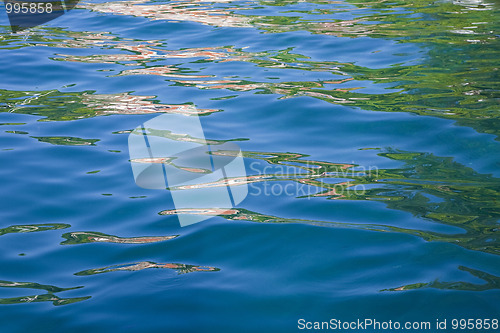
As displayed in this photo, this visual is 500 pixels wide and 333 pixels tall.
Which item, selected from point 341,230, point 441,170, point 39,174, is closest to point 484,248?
point 341,230

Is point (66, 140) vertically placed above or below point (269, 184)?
above

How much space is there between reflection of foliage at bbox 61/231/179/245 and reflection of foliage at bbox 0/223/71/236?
0.39 ft

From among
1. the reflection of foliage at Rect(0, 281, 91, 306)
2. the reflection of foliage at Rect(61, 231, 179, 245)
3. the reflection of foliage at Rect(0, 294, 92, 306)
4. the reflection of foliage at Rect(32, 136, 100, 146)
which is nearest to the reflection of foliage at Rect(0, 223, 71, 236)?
the reflection of foliage at Rect(61, 231, 179, 245)

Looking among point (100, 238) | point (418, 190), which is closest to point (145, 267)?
point (100, 238)

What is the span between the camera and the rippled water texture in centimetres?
232

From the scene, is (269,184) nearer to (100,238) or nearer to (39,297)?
(100,238)

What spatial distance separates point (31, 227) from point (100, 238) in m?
0.44

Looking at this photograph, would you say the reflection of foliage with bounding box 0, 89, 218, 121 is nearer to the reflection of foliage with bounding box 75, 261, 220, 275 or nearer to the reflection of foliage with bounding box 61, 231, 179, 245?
the reflection of foliage with bounding box 61, 231, 179, 245

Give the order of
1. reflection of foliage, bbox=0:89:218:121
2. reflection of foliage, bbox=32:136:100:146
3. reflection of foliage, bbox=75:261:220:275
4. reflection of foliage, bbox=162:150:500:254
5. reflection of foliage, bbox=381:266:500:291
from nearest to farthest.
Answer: reflection of foliage, bbox=381:266:500:291 → reflection of foliage, bbox=75:261:220:275 → reflection of foliage, bbox=162:150:500:254 → reflection of foliage, bbox=32:136:100:146 → reflection of foliage, bbox=0:89:218:121

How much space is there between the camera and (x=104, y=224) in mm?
2994

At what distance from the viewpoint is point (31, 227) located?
9.84 feet

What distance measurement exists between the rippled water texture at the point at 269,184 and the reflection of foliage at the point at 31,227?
0.04 feet

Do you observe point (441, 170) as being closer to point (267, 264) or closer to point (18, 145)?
point (267, 264)

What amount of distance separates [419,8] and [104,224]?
569 cm
